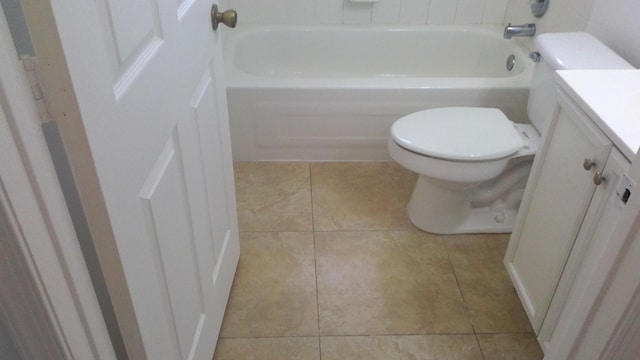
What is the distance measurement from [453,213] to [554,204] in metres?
0.62

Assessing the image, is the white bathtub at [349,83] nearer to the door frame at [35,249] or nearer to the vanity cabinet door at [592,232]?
the vanity cabinet door at [592,232]

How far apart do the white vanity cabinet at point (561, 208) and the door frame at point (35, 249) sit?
1.05 meters

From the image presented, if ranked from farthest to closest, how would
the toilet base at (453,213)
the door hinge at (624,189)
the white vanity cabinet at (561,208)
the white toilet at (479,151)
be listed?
the toilet base at (453,213) → the white toilet at (479,151) → the white vanity cabinet at (561,208) → the door hinge at (624,189)

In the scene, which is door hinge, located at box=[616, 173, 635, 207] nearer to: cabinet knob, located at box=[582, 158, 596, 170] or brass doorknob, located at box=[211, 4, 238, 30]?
cabinet knob, located at box=[582, 158, 596, 170]

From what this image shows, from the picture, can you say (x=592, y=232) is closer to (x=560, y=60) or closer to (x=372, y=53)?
(x=560, y=60)

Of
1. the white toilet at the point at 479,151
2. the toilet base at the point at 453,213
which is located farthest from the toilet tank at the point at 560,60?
the toilet base at the point at 453,213

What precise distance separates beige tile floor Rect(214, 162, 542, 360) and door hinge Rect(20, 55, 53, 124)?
109 cm

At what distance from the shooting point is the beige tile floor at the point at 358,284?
1.54 m

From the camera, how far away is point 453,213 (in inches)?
76.5

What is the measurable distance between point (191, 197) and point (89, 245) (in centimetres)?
38

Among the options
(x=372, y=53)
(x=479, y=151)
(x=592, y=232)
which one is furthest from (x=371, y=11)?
(x=592, y=232)

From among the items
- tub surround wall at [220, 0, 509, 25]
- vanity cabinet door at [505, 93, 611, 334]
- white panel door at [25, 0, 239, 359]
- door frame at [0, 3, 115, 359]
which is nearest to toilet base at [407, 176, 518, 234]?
vanity cabinet door at [505, 93, 611, 334]

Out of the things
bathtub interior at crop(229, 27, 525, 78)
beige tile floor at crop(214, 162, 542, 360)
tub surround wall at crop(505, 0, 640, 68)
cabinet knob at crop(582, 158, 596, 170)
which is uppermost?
tub surround wall at crop(505, 0, 640, 68)

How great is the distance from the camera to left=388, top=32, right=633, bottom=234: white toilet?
1603 mm
